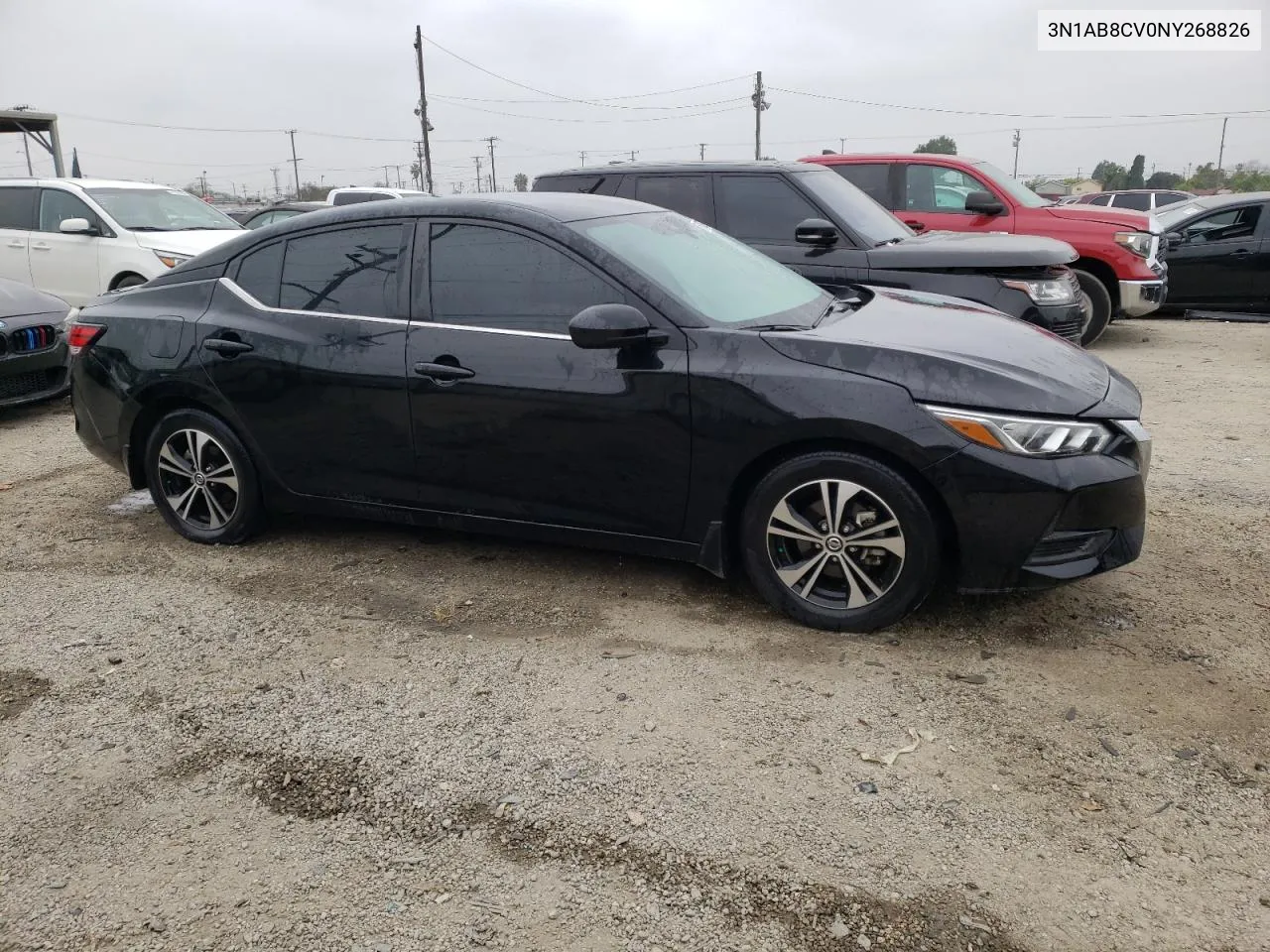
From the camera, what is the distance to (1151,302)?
32.3 ft

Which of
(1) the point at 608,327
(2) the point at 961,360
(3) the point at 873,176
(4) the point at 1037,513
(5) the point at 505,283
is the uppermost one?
(3) the point at 873,176

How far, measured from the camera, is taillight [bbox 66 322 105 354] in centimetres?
484

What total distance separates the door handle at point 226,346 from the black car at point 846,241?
362 centimetres

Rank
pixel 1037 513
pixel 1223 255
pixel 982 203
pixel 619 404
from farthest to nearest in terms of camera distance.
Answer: pixel 1223 255, pixel 982 203, pixel 619 404, pixel 1037 513

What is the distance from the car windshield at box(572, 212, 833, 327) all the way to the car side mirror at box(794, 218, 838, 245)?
2426 mm

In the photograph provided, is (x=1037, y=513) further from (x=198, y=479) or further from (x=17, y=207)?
(x=17, y=207)

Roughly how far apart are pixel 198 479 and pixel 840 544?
3.00 meters

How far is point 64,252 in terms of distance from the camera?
10.2 metres

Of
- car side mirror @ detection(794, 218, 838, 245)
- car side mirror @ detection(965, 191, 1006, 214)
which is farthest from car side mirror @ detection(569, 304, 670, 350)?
car side mirror @ detection(965, 191, 1006, 214)

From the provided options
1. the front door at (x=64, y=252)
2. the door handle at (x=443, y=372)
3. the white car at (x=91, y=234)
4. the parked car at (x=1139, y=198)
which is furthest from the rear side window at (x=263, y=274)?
the parked car at (x=1139, y=198)

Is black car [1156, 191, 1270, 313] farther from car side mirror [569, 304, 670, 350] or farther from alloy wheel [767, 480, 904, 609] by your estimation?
car side mirror [569, 304, 670, 350]

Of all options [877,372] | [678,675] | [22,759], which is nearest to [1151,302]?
[877,372]

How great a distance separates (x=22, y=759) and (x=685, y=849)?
6.72ft

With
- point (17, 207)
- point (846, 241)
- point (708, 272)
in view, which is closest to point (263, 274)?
point (708, 272)
